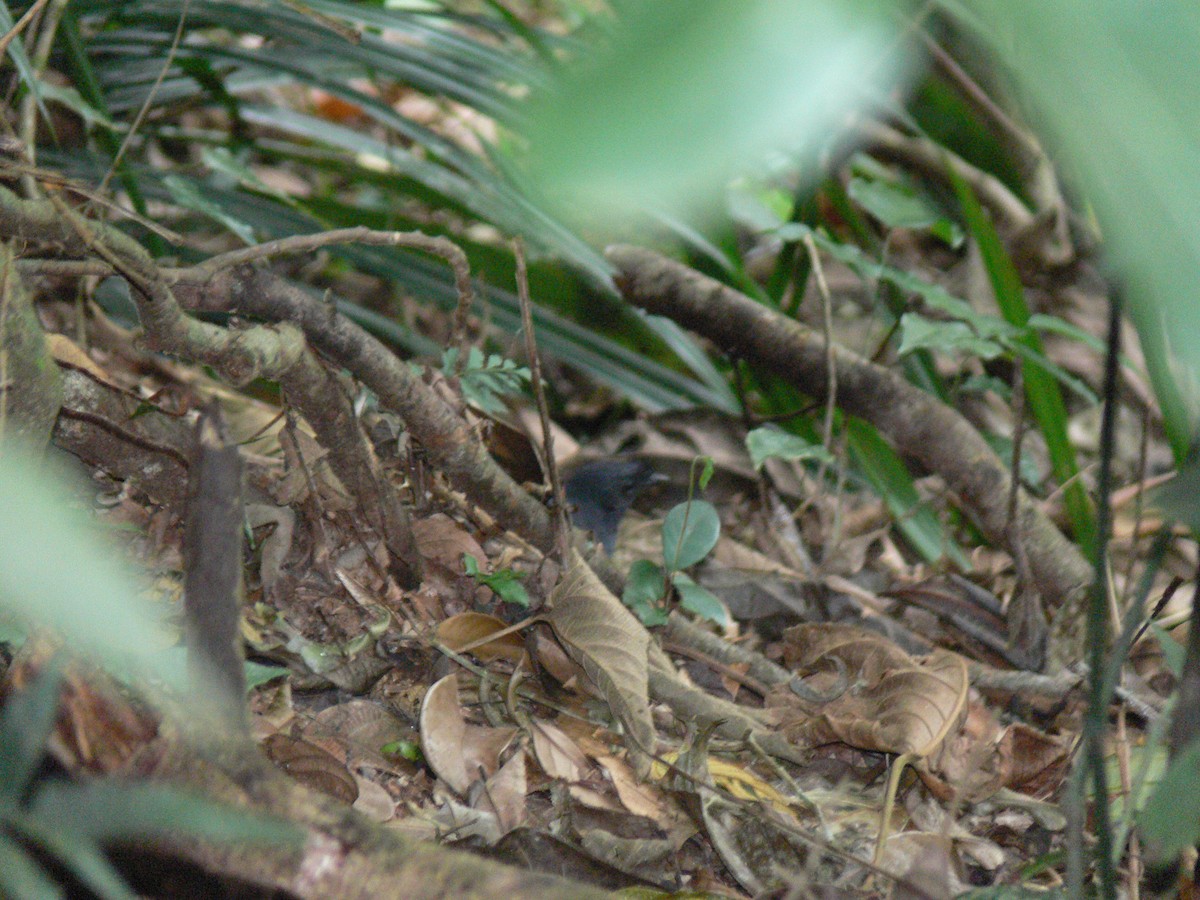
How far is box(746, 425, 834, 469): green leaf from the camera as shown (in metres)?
1.54

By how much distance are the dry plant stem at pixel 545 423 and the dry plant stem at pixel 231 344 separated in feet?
0.62

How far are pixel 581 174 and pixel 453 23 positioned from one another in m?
2.49

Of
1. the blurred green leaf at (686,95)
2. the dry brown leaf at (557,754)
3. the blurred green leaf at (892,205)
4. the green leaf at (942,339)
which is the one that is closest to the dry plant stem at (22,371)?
the dry brown leaf at (557,754)

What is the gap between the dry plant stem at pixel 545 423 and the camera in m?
1.20

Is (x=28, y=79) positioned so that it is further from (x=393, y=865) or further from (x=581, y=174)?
(x=581, y=174)

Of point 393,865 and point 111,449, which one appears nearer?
point 393,865

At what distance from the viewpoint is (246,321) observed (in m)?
1.21

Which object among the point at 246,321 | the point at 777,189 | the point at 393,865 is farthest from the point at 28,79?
the point at 777,189

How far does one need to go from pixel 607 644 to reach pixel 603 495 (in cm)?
46

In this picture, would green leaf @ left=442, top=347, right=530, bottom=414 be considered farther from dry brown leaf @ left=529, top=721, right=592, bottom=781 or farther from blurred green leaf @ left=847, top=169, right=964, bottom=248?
blurred green leaf @ left=847, top=169, right=964, bottom=248

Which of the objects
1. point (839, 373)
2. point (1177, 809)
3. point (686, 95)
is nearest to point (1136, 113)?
point (686, 95)

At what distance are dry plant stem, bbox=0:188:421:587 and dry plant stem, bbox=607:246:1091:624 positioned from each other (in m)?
0.64

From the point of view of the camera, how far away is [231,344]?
105cm

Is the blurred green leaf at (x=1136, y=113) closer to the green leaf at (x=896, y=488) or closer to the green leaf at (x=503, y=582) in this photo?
the green leaf at (x=503, y=582)
